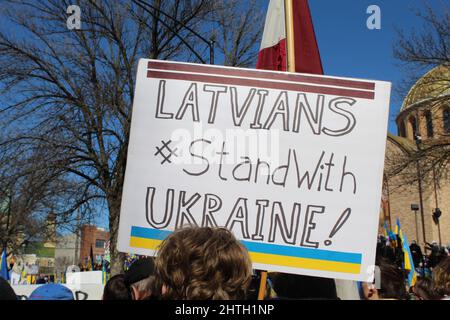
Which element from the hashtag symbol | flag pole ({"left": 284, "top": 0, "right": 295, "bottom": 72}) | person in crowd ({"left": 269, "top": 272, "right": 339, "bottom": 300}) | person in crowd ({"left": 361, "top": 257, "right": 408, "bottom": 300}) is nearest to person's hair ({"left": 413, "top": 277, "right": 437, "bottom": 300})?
person in crowd ({"left": 361, "top": 257, "right": 408, "bottom": 300})

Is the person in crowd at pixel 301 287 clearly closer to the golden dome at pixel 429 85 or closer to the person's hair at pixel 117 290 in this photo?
the person's hair at pixel 117 290

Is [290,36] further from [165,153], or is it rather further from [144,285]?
[144,285]

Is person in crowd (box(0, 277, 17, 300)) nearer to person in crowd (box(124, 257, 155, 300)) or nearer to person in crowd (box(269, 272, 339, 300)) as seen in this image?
person in crowd (box(124, 257, 155, 300))

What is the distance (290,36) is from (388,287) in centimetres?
186

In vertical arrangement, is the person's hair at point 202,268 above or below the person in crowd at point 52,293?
above

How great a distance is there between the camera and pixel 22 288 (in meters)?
5.32

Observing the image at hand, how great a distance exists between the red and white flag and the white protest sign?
92 cm

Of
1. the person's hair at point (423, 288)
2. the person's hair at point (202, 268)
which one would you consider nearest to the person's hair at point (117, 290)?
the person's hair at point (202, 268)

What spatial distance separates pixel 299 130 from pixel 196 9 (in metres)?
12.2

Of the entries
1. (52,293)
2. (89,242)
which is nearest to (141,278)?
(52,293)

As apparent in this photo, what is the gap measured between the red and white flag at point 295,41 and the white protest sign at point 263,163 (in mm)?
918

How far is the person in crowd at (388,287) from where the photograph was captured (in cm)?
312
